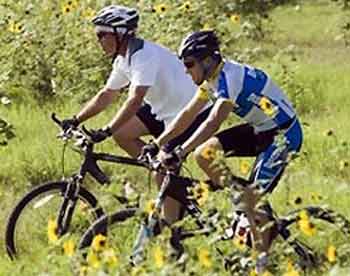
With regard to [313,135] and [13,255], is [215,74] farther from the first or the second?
[313,135]

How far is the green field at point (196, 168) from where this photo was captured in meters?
6.73

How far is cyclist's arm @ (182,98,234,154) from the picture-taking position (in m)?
7.39

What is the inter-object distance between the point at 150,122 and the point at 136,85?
0.57 meters

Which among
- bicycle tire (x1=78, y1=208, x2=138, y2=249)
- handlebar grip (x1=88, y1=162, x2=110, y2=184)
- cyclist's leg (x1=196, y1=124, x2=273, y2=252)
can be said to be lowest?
bicycle tire (x1=78, y1=208, x2=138, y2=249)

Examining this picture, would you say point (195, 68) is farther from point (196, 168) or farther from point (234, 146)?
point (196, 168)

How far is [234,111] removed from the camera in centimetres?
768

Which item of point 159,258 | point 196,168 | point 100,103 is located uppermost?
point 159,258

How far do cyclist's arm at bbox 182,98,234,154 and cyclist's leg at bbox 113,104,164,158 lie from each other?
1185 mm

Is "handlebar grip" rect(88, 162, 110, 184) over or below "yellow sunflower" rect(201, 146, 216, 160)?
below

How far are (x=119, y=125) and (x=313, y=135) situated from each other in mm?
3953

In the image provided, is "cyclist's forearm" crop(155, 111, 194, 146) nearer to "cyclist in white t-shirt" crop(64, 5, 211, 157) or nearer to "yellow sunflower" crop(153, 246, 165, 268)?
"cyclist in white t-shirt" crop(64, 5, 211, 157)

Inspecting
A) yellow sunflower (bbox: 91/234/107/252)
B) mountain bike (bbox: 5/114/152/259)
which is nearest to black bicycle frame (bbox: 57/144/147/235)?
mountain bike (bbox: 5/114/152/259)

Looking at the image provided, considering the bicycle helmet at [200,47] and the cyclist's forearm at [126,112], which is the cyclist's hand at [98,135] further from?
the bicycle helmet at [200,47]

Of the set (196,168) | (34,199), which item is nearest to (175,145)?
(34,199)
